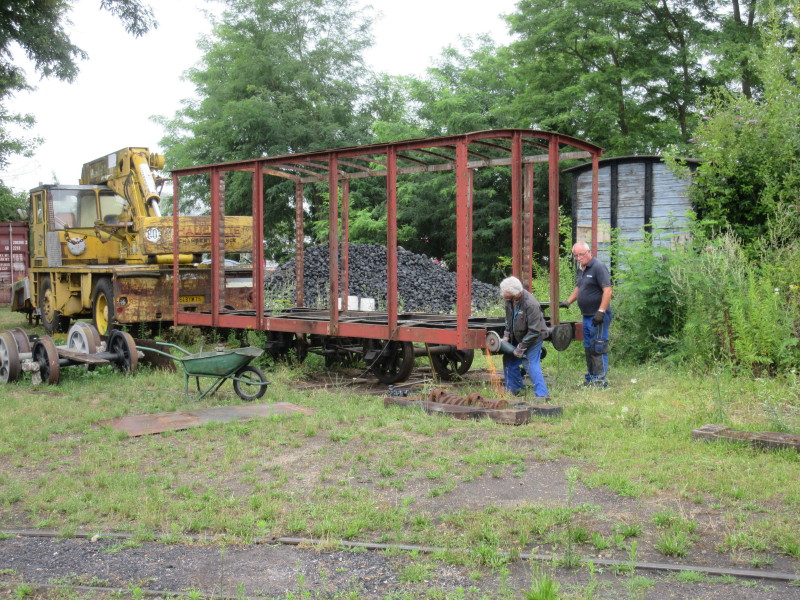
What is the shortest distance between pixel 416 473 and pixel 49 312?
12168mm

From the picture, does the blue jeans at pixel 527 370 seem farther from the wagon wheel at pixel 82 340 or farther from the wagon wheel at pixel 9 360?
the wagon wheel at pixel 9 360

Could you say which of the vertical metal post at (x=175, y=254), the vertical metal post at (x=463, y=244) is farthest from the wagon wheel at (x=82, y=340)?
the vertical metal post at (x=463, y=244)

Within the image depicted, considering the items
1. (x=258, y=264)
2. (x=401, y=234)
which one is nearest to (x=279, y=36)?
(x=401, y=234)

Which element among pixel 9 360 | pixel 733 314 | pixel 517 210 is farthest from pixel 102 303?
pixel 733 314

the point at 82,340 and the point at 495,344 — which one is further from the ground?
the point at 495,344

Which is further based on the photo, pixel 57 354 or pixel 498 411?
pixel 57 354

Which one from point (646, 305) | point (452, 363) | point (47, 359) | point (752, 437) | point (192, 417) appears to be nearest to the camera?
point (752, 437)

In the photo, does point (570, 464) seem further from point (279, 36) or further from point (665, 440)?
point (279, 36)

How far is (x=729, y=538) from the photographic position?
4.27 meters

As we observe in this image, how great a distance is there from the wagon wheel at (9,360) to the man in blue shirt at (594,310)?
704 centimetres

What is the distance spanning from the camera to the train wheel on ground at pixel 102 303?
13.4 meters

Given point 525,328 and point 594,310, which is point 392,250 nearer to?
point 525,328

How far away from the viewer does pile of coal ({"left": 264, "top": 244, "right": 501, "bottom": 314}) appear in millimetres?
16094

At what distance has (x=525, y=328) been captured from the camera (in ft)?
27.4
